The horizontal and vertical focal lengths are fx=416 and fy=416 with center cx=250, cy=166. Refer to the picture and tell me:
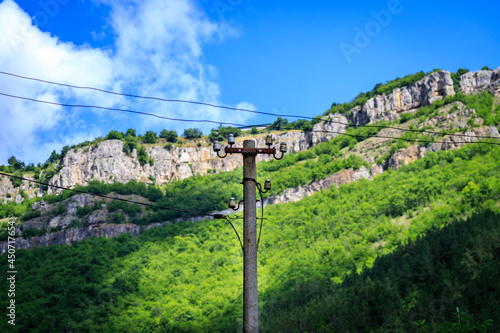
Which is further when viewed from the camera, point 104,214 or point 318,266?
point 104,214

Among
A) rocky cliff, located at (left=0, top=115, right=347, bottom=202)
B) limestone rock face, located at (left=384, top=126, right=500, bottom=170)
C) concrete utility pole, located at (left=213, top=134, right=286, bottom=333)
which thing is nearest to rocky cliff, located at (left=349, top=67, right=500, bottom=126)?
rocky cliff, located at (left=0, top=115, right=347, bottom=202)

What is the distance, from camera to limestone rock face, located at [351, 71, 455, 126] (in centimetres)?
11250

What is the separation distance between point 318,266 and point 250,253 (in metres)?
59.8

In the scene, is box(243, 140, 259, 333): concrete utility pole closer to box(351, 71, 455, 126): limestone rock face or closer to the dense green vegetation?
the dense green vegetation

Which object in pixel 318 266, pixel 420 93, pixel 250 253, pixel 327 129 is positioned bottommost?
pixel 318 266

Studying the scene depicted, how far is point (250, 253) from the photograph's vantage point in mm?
7520

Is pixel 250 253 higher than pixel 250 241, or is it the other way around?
pixel 250 241

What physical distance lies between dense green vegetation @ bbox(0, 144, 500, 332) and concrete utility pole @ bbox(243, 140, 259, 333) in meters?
20.9

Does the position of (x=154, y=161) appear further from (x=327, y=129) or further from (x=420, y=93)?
(x=420, y=93)

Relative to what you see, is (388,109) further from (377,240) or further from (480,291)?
(480,291)

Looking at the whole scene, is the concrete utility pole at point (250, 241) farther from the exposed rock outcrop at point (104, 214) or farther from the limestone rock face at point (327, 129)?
the limestone rock face at point (327, 129)

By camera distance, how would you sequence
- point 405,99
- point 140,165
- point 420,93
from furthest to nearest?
1. point 140,165
2. point 405,99
3. point 420,93

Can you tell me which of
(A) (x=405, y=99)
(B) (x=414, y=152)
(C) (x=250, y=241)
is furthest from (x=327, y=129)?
(C) (x=250, y=241)

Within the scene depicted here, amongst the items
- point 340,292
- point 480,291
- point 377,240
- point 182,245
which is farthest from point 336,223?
point 480,291
